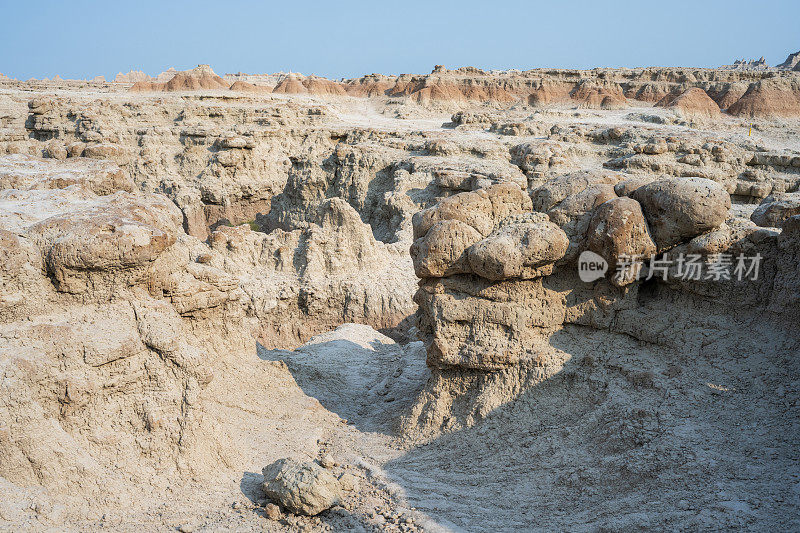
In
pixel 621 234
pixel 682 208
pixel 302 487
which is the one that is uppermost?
pixel 682 208

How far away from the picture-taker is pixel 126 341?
→ 524cm

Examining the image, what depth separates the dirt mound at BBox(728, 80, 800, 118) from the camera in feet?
84.4

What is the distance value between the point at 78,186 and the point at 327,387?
12.2 feet

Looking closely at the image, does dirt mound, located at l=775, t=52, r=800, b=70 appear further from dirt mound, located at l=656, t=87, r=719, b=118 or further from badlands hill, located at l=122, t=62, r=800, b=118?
dirt mound, located at l=656, t=87, r=719, b=118

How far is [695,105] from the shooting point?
88.1ft

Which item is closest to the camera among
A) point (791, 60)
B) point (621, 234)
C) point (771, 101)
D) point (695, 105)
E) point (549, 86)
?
point (621, 234)

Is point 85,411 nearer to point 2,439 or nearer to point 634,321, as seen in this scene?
point 2,439

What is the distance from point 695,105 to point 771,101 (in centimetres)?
288

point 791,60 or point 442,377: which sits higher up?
point 791,60

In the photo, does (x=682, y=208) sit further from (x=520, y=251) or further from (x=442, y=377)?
(x=442, y=377)

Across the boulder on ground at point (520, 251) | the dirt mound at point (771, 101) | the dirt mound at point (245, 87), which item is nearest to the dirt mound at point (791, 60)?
the dirt mound at point (771, 101)

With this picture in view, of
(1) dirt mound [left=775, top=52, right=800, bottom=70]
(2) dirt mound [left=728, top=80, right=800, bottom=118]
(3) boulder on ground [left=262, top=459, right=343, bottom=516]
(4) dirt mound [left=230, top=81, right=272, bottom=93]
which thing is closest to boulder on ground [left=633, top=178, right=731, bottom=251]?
(3) boulder on ground [left=262, top=459, right=343, bottom=516]

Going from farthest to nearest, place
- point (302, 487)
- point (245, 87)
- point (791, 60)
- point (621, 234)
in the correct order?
point (791, 60) < point (245, 87) < point (621, 234) < point (302, 487)

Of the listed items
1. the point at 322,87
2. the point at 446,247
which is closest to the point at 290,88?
the point at 322,87
